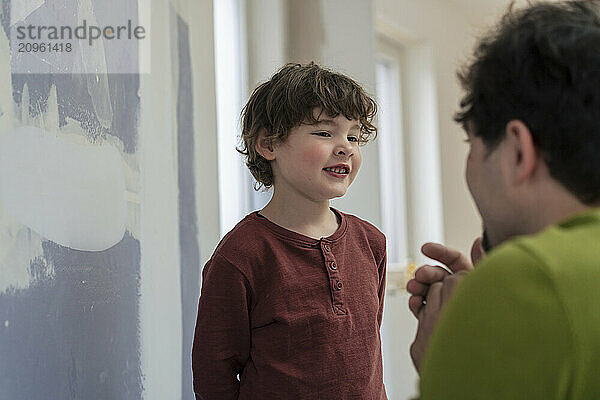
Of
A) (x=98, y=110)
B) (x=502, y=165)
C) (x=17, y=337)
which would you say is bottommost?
(x=17, y=337)

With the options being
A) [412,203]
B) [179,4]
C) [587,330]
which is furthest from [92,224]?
[412,203]

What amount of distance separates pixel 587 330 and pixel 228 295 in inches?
34.9

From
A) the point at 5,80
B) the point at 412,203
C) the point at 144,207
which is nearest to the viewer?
the point at 5,80

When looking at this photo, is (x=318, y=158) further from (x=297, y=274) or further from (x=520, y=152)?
(x=520, y=152)

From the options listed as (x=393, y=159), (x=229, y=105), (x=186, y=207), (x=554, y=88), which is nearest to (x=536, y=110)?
Answer: (x=554, y=88)

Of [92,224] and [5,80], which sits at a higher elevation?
[5,80]

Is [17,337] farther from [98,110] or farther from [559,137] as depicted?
[559,137]

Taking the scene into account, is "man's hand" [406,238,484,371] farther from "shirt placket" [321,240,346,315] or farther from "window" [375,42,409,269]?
"window" [375,42,409,269]

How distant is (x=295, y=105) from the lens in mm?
1486

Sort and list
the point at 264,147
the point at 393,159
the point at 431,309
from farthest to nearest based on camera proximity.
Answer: the point at 393,159, the point at 264,147, the point at 431,309

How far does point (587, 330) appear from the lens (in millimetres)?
572

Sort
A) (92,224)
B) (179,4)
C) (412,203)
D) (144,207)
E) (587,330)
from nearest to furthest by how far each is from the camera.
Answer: (587,330)
(92,224)
(144,207)
(179,4)
(412,203)

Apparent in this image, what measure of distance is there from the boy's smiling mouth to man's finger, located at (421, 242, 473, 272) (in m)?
0.61

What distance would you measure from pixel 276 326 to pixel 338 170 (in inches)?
13.0
